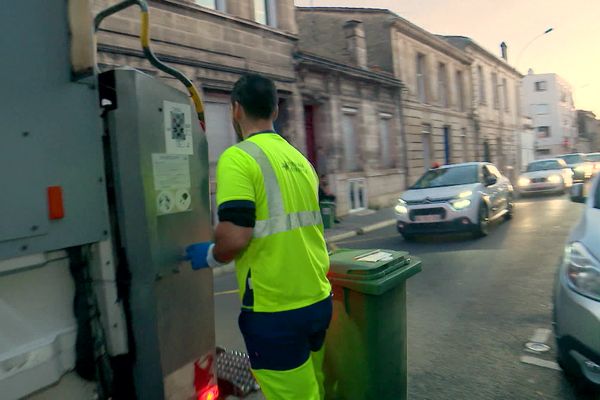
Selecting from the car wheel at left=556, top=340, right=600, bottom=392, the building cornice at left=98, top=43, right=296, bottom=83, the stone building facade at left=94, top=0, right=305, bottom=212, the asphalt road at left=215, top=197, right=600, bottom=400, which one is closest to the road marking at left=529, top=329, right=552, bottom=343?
the asphalt road at left=215, top=197, right=600, bottom=400

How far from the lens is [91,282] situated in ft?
5.38

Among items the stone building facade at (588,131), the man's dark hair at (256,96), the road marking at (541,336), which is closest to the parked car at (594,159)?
the road marking at (541,336)

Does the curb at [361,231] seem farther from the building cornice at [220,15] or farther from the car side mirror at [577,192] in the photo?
the car side mirror at [577,192]

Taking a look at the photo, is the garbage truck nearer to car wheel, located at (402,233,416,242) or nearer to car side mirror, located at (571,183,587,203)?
car side mirror, located at (571,183,587,203)

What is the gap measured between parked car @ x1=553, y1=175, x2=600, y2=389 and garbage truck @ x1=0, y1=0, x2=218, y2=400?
84.3 inches

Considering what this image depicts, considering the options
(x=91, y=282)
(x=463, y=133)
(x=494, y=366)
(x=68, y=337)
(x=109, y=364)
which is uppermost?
(x=463, y=133)

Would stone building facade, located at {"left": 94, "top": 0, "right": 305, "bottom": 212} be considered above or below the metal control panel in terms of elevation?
above

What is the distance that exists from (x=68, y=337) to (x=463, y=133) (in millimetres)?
27741

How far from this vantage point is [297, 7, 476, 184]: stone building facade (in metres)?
19.9

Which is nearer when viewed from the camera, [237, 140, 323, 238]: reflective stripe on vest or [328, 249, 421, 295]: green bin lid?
[237, 140, 323, 238]: reflective stripe on vest

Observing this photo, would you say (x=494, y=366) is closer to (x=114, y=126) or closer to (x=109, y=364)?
(x=109, y=364)

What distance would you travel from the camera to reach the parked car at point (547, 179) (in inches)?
691

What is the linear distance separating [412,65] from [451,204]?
1435 centimetres

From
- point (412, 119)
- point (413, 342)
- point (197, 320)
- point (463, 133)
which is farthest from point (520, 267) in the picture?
point (463, 133)
